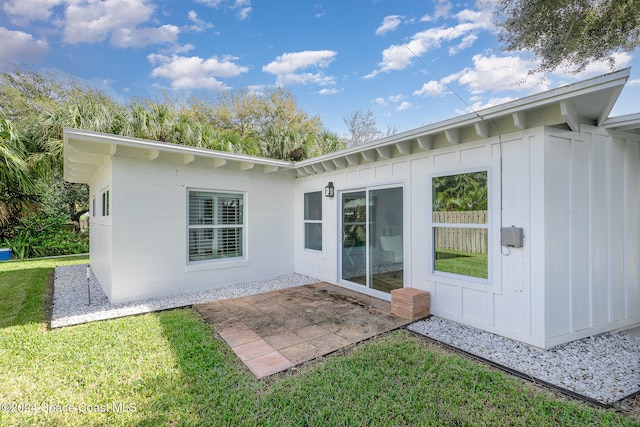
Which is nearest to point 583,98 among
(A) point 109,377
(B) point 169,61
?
(A) point 109,377

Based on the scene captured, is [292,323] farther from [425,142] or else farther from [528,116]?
[528,116]

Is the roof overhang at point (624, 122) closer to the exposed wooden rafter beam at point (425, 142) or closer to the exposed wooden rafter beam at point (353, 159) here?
the exposed wooden rafter beam at point (425, 142)

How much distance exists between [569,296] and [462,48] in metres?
8.39

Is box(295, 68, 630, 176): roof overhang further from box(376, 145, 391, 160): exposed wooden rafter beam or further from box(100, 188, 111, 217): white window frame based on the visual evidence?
box(100, 188, 111, 217): white window frame

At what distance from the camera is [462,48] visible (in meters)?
9.41

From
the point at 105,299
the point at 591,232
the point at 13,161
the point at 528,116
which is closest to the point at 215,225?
the point at 105,299

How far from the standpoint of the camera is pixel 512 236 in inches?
153

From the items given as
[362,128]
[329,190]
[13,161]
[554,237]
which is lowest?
[554,237]

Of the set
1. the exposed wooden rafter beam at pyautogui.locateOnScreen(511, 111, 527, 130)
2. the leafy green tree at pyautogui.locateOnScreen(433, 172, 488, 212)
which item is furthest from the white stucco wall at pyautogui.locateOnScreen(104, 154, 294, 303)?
the exposed wooden rafter beam at pyautogui.locateOnScreen(511, 111, 527, 130)

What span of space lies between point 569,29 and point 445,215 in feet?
20.2

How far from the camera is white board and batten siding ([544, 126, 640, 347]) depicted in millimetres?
3779

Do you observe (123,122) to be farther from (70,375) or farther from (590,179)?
(590,179)

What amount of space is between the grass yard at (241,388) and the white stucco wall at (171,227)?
6.16 feet

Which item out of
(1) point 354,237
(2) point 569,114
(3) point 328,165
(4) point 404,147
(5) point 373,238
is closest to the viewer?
(2) point 569,114
